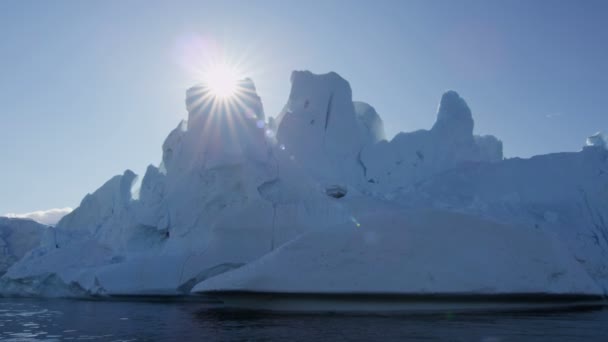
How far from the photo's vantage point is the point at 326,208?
1839 centimetres

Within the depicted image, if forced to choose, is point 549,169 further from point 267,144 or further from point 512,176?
point 267,144

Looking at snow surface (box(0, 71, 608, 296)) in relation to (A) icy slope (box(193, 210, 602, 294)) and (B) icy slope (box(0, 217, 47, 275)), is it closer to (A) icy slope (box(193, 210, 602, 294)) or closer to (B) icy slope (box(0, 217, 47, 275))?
(A) icy slope (box(193, 210, 602, 294))

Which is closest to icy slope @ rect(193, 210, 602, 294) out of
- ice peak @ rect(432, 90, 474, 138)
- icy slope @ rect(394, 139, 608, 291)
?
icy slope @ rect(394, 139, 608, 291)

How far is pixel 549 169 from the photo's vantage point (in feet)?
70.7

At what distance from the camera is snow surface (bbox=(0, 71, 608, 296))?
33.9 ft

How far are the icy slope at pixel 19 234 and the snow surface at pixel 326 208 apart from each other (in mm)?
11171

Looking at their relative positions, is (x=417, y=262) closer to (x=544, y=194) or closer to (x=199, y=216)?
(x=199, y=216)

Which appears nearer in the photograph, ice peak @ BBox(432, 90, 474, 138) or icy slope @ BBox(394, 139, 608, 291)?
icy slope @ BBox(394, 139, 608, 291)

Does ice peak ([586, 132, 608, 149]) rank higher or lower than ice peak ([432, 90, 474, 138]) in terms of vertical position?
lower

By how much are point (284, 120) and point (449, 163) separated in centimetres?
905

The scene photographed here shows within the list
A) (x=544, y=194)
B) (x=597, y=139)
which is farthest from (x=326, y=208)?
(x=597, y=139)

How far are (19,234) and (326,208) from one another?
27842 millimetres

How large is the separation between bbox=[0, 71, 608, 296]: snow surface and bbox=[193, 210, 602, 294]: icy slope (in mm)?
39

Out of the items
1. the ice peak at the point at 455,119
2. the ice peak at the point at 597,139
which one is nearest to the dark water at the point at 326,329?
the ice peak at the point at 455,119
